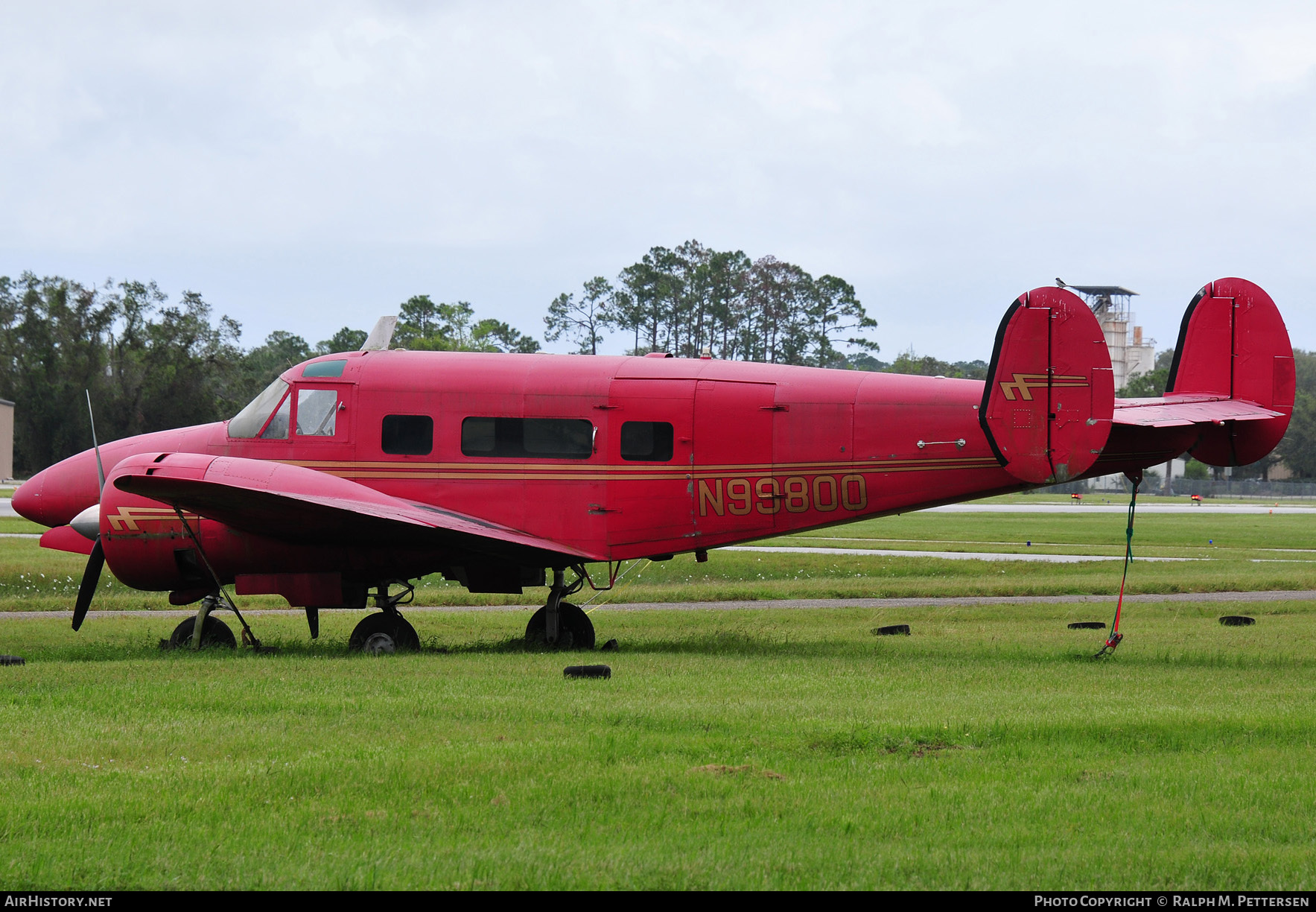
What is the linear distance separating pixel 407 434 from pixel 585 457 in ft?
8.04

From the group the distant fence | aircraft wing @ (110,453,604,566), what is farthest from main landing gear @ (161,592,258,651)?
the distant fence

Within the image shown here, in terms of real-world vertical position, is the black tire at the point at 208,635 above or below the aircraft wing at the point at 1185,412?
below

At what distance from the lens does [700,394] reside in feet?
52.6

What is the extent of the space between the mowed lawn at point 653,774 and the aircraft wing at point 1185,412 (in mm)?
2995

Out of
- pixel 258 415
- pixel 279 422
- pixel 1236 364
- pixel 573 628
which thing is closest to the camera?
pixel 1236 364

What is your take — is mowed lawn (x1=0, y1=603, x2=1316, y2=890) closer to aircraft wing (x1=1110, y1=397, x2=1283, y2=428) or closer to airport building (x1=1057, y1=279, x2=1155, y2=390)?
aircraft wing (x1=1110, y1=397, x2=1283, y2=428)

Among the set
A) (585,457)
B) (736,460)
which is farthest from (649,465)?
(736,460)

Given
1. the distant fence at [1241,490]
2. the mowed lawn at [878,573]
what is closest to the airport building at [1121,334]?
the distant fence at [1241,490]

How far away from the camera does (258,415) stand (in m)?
16.8

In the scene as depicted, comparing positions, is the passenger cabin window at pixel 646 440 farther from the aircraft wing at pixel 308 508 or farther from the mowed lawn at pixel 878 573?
the mowed lawn at pixel 878 573

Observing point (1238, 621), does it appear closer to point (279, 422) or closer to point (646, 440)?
point (646, 440)

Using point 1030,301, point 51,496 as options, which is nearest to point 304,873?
point 1030,301

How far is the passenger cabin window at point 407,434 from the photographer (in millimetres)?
16219
